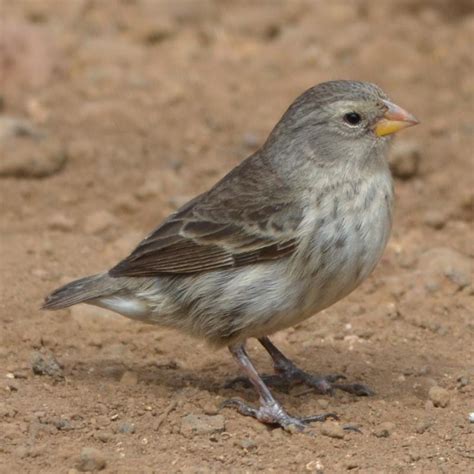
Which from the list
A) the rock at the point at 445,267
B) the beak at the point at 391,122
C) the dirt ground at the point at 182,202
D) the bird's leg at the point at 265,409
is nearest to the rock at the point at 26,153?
the dirt ground at the point at 182,202

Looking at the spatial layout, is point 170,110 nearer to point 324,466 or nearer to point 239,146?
point 239,146

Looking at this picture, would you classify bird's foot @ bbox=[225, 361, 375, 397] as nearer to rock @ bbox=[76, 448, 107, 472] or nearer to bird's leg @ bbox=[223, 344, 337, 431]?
bird's leg @ bbox=[223, 344, 337, 431]

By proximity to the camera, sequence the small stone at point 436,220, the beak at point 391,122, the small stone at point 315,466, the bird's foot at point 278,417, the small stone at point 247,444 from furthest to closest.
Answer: the small stone at point 436,220 → the beak at point 391,122 → the bird's foot at point 278,417 → the small stone at point 247,444 → the small stone at point 315,466

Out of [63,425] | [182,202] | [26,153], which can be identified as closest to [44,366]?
[63,425]

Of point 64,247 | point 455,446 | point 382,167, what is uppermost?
point 382,167

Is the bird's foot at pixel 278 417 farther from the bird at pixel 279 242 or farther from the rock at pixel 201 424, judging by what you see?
the rock at pixel 201 424

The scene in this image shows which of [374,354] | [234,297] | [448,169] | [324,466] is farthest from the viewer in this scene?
[448,169]

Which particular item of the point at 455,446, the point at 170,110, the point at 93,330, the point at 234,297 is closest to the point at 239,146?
the point at 170,110
